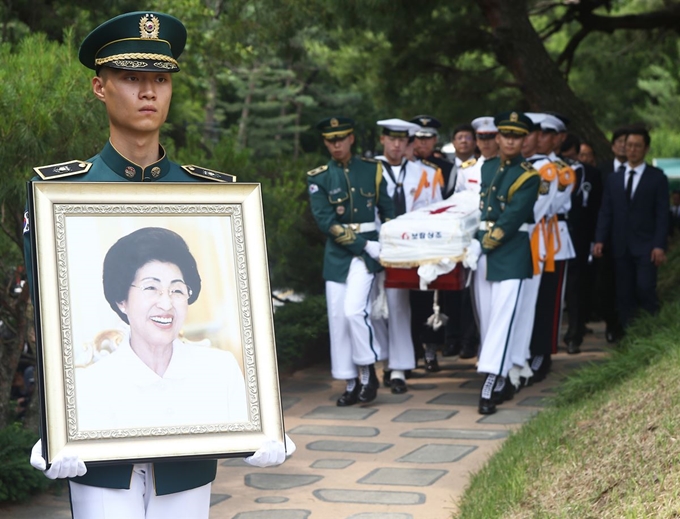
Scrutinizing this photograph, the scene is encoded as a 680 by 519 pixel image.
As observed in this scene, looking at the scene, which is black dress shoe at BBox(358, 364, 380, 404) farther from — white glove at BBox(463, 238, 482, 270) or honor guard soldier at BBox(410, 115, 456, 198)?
honor guard soldier at BBox(410, 115, 456, 198)

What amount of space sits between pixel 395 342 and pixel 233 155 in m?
1.86

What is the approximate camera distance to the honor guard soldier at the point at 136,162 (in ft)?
9.37

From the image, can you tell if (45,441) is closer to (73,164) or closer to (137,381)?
(137,381)

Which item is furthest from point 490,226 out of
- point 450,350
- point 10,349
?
point 10,349

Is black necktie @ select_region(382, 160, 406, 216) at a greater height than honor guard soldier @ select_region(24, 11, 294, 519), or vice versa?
honor guard soldier @ select_region(24, 11, 294, 519)

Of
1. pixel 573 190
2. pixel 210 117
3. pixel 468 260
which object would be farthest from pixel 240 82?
pixel 468 260

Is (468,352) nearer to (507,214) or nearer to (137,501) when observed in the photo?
(507,214)

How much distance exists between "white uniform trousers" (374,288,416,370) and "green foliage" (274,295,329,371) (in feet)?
2.73

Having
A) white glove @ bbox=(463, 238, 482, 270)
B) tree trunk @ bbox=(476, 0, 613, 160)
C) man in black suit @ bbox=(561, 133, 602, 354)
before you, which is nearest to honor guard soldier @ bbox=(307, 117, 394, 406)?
white glove @ bbox=(463, 238, 482, 270)

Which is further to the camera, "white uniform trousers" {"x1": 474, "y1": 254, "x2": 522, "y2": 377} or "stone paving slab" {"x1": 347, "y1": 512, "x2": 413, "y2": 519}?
"white uniform trousers" {"x1": 474, "y1": 254, "x2": 522, "y2": 377}

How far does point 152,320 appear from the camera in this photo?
2869mm

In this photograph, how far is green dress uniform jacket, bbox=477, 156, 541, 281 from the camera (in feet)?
25.3

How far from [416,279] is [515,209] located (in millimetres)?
815

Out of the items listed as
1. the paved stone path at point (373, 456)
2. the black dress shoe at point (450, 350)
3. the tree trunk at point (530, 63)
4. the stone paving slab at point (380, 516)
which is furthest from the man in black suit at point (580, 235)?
the stone paving slab at point (380, 516)
